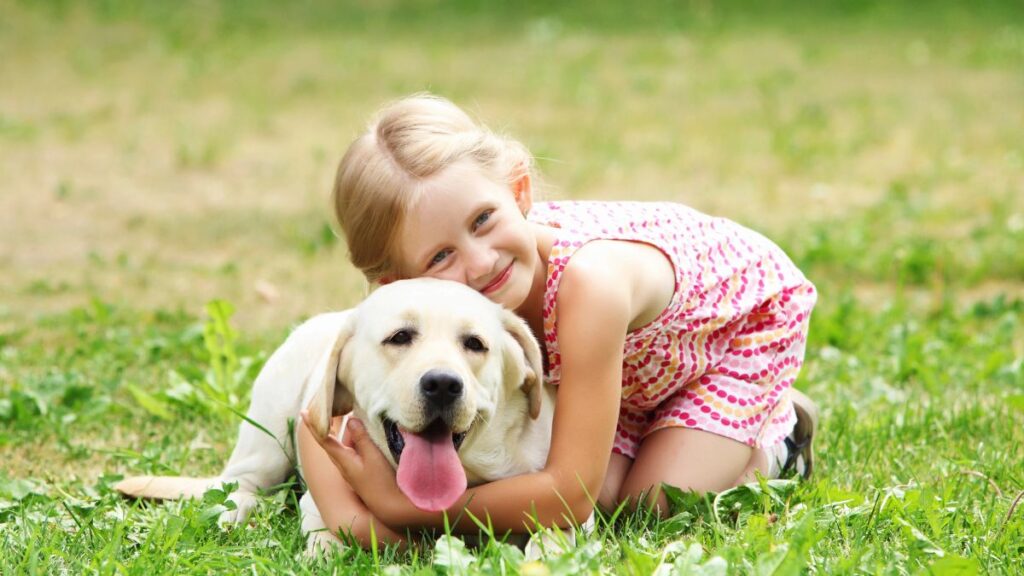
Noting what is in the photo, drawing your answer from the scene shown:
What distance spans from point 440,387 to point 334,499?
0.61 m

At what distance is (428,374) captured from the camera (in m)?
2.75

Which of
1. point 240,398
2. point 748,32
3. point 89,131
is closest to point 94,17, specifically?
point 89,131

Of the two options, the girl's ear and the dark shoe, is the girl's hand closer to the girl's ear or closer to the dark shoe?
the girl's ear

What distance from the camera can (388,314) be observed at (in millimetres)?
2943

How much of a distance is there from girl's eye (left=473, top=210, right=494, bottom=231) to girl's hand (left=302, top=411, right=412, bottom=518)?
592 mm

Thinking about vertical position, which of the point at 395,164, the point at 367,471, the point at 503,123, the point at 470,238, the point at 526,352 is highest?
the point at 395,164

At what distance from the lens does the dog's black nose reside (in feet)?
8.98

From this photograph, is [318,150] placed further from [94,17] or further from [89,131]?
[94,17]

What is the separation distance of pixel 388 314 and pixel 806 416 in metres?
1.55

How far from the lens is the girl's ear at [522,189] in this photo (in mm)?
3389

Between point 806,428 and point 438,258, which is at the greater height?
point 438,258

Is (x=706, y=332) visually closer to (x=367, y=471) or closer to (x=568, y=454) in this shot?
(x=568, y=454)

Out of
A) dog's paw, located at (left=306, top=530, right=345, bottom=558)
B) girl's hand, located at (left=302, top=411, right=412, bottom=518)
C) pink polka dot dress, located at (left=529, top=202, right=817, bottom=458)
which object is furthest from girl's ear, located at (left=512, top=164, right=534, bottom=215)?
dog's paw, located at (left=306, top=530, right=345, bottom=558)

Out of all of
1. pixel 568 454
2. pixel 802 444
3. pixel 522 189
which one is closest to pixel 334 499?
pixel 568 454
